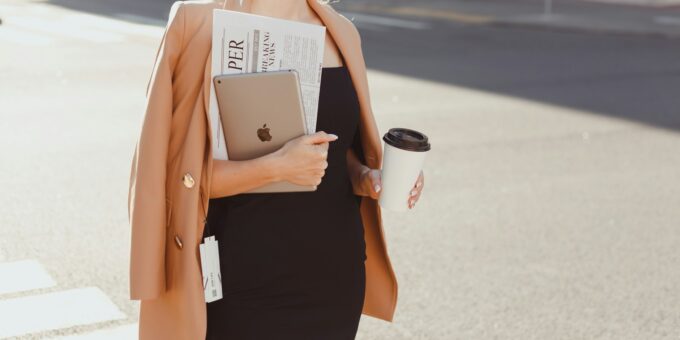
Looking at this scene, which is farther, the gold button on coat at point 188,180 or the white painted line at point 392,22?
the white painted line at point 392,22

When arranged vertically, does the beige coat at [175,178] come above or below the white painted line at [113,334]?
above

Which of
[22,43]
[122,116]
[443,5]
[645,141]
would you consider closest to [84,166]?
[122,116]

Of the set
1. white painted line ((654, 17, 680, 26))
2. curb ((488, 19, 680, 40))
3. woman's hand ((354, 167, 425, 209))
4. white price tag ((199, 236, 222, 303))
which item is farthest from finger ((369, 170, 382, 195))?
white painted line ((654, 17, 680, 26))

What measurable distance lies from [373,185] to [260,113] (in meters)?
0.45

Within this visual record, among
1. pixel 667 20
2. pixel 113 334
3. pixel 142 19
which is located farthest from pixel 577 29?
pixel 113 334

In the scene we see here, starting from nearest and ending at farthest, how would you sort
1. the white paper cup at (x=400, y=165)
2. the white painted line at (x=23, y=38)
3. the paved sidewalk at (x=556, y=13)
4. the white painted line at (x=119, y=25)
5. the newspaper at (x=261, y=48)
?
the newspaper at (x=261, y=48) → the white paper cup at (x=400, y=165) → the white painted line at (x=23, y=38) → the white painted line at (x=119, y=25) → the paved sidewalk at (x=556, y=13)

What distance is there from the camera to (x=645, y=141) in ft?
31.8

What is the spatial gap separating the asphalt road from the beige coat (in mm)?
2347

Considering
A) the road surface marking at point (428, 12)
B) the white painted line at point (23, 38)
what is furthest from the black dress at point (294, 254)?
the road surface marking at point (428, 12)

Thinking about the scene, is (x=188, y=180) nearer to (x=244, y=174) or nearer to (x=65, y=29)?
(x=244, y=174)

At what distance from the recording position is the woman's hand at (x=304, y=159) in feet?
8.30

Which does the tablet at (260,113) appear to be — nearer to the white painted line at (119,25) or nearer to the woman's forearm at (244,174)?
the woman's forearm at (244,174)

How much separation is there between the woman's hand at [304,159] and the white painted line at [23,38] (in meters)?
13.1

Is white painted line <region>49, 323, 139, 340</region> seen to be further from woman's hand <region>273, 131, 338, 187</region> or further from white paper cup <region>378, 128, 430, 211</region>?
woman's hand <region>273, 131, 338, 187</region>
